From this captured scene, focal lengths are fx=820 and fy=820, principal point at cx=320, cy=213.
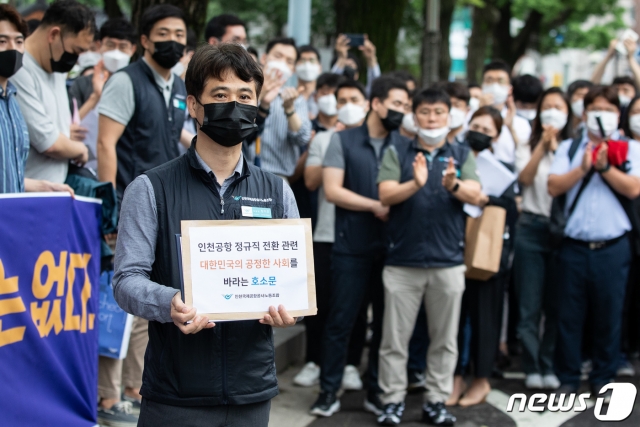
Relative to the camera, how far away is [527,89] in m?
9.12

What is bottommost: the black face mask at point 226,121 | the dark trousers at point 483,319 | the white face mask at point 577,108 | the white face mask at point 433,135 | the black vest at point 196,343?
the dark trousers at point 483,319

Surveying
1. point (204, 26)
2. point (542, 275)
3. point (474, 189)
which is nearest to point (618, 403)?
point (542, 275)

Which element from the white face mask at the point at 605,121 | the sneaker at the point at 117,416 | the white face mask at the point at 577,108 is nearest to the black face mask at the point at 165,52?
the sneaker at the point at 117,416

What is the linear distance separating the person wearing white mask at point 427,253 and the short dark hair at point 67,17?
91.5 inches

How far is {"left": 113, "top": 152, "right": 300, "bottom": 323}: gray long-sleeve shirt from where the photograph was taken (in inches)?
110

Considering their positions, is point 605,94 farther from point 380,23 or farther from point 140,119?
point 380,23

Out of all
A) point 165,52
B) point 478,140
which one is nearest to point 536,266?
point 478,140

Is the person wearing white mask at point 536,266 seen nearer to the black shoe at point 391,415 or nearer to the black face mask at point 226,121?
the black shoe at point 391,415

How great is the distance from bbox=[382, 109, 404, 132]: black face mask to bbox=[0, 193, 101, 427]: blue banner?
8.06ft

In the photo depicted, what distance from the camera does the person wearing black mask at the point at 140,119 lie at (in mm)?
5207

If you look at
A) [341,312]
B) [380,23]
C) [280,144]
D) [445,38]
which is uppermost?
[445,38]

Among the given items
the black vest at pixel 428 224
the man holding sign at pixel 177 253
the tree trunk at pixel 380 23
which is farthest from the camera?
the tree trunk at pixel 380 23

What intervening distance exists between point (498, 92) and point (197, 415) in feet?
22.0

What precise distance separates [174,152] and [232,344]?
8.79 ft
